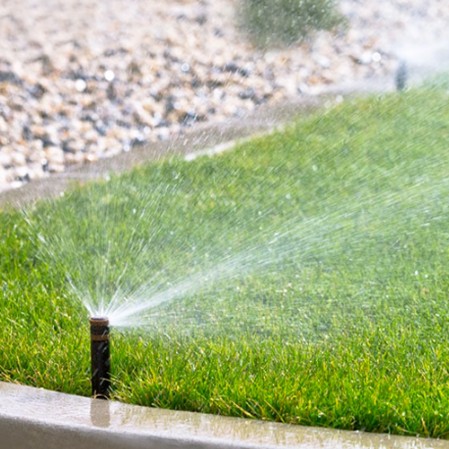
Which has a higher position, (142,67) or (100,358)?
(100,358)

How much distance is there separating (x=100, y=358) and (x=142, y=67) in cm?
561

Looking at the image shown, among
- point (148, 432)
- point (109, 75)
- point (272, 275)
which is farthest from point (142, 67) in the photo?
point (148, 432)

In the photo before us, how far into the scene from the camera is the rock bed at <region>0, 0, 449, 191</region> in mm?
7551

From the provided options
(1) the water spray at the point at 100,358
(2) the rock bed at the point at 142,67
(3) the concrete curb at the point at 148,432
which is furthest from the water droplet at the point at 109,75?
(3) the concrete curb at the point at 148,432

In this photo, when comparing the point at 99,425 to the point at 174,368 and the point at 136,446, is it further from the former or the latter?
the point at 174,368

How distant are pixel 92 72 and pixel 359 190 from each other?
3.57 meters

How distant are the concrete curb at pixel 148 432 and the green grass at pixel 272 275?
84 mm

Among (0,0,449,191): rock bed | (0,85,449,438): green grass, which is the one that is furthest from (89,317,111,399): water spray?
(0,0,449,191): rock bed

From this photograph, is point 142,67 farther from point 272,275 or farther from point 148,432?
point 148,432

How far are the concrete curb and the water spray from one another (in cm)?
16

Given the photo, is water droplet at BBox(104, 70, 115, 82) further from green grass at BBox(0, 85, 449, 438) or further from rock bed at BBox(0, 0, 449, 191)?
green grass at BBox(0, 85, 449, 438)

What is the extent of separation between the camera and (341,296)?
14.0 feet

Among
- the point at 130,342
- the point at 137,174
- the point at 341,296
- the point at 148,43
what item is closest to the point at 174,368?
the point at 130,342

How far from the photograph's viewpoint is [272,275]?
15.0ft
